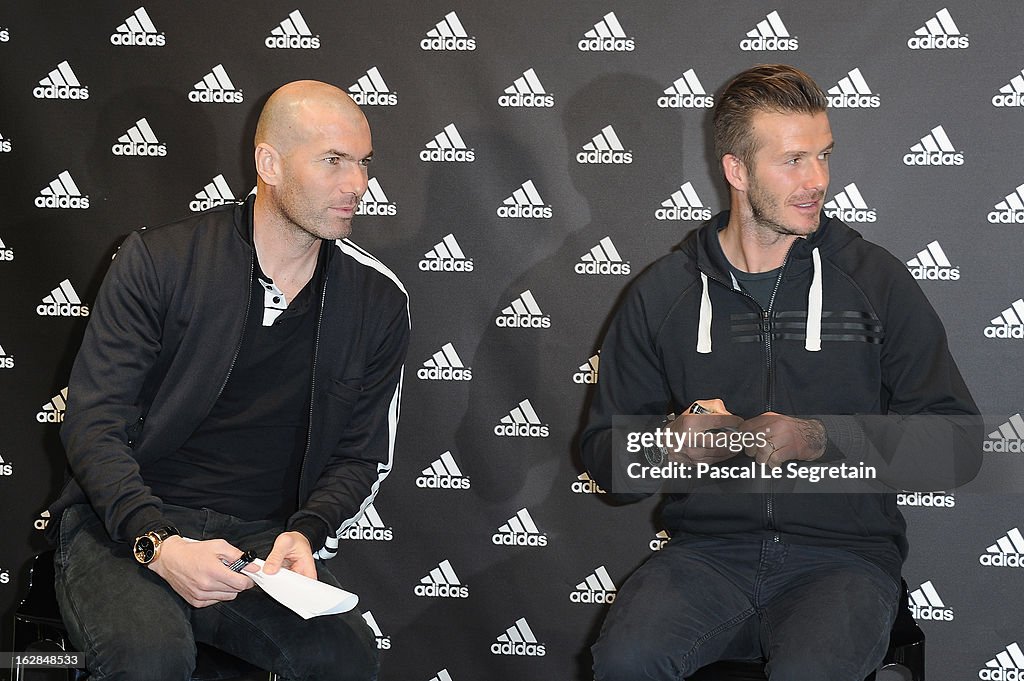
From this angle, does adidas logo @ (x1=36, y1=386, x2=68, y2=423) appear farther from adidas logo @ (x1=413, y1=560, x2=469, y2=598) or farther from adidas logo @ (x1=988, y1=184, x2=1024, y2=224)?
adidas logo @ (x1=988, y1=184, x2=1024, y2=224)

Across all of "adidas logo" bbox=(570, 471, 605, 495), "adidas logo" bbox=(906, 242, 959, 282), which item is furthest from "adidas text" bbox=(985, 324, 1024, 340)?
"adidas logo" bbox=(570, 471, 605, 495)

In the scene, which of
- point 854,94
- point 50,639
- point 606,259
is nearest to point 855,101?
point 854,94

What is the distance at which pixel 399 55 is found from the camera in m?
2.84

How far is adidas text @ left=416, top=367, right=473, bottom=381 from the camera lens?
2871mm

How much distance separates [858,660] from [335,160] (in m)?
1.50

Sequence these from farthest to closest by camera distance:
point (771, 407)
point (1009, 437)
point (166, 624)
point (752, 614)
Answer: point (1009, 437), point (771, 407), point (752, 614), point (166, 624)

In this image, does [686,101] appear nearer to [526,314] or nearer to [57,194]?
[526,314]

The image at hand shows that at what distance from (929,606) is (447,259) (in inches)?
64.8

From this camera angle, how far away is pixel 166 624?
6.17 ft

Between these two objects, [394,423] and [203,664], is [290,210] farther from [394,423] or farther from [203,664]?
[203,664]

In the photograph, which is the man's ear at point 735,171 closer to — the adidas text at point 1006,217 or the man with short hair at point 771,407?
the man with short hair at point 771,407

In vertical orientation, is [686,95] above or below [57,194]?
above

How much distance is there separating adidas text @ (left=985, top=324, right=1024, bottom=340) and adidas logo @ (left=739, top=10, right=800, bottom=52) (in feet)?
3.05

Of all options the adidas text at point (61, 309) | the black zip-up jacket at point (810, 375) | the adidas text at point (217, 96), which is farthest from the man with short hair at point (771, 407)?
the adidas text at point (61, 309)
